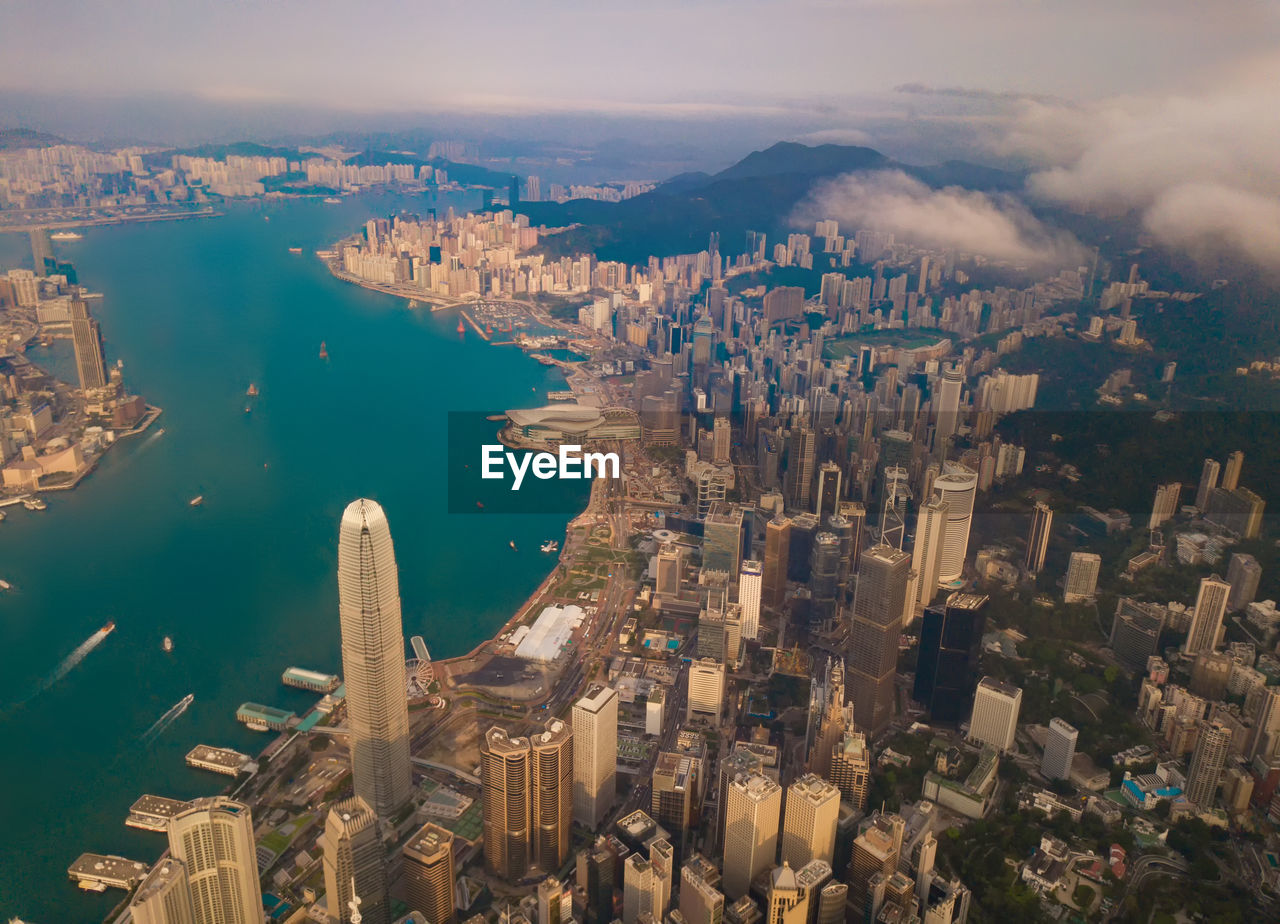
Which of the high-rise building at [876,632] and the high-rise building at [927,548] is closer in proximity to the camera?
the high-rise building at [876,632]

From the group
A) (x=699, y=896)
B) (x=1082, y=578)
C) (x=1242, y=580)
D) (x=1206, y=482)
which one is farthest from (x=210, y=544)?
(x=1206, y=482)

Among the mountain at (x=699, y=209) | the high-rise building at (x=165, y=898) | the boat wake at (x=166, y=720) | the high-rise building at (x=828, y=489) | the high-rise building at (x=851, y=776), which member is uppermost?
the mountain at (x=699, y=209)

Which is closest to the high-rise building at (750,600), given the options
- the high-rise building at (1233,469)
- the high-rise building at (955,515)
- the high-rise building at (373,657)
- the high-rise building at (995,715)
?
the high-rise building at (955,515)

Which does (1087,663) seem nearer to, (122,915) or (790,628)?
(790,628)

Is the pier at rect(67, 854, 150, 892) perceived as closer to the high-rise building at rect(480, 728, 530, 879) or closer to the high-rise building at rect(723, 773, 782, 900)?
the high-rise building at rect(480, 728, 530, 879)

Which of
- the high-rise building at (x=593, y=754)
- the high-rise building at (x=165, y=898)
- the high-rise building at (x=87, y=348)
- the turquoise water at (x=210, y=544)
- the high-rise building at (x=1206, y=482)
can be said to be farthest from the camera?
the high-rise building at (x=87, y=348)

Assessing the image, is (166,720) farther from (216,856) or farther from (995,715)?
(995,715)

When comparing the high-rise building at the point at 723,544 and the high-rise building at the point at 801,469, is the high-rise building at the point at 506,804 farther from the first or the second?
the high-rise building at the point at 801,469

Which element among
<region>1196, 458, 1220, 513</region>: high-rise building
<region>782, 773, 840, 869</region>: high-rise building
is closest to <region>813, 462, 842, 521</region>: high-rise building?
<region>1196, 458, 1220, 513</region>: high-rise building
